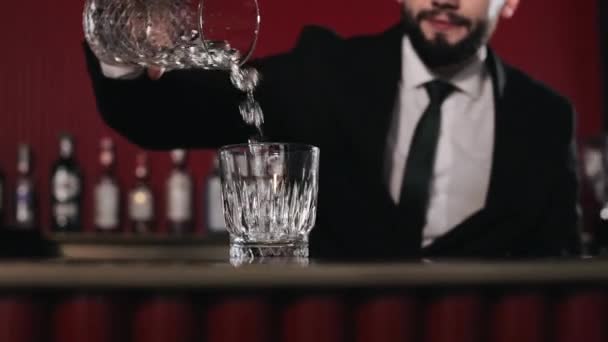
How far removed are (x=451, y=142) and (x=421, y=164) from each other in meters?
0.16

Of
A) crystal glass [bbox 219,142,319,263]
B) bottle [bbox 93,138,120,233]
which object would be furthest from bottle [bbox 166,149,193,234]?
crystal glass [bbox 219,142,319,263]

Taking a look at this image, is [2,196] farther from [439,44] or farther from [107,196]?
[439,44]

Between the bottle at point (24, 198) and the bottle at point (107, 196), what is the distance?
0.67ft

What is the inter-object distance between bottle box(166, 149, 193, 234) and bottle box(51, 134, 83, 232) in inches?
11.9

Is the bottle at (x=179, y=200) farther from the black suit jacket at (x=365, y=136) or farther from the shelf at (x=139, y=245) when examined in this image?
the black suit jacket at (x=365, y=136)

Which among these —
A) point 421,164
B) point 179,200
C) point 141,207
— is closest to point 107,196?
point 141,207

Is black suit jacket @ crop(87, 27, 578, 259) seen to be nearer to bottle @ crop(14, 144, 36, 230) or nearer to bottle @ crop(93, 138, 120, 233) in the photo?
bottle @ crop(93, 138, 120, 233)

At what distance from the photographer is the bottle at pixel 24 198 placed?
2.66 meters

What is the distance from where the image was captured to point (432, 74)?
242 centimetres

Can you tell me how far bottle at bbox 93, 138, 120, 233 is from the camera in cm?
265

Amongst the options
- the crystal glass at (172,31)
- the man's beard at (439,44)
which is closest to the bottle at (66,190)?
the man's beard at (439,44)

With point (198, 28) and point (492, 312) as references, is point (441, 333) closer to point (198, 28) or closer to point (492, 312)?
point (492, 312)

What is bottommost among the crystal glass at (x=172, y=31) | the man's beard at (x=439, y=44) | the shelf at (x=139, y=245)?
the shelf at (x=139, y=245)

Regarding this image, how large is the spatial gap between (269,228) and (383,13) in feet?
6.27
